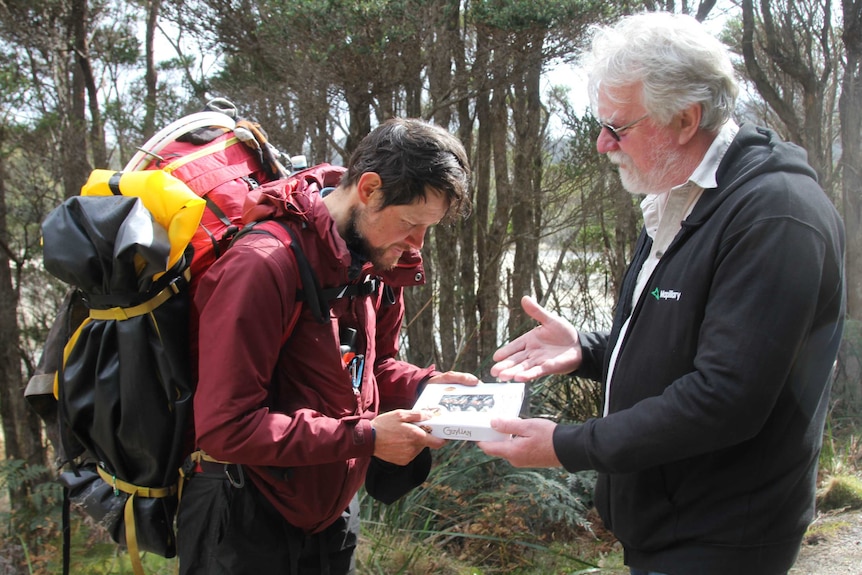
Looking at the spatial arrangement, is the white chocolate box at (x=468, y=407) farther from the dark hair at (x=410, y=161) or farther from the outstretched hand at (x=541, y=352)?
the dark hair at (x=410, y=161)

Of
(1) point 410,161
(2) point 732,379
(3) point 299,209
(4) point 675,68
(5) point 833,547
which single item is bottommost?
(5) point 833,547

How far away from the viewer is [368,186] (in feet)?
6.25

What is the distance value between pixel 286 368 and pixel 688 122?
1226mm

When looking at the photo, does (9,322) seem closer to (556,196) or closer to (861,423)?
(556,196)

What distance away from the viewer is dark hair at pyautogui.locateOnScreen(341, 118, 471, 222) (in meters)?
1.89

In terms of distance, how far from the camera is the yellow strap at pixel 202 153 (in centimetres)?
195

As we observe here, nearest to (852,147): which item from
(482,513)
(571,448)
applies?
(482,513)

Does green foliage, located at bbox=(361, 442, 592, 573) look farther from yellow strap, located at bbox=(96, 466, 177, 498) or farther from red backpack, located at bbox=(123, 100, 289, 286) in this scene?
red backpack, located at bbox=(123, 100, 289, 286)

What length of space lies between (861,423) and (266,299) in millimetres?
5932

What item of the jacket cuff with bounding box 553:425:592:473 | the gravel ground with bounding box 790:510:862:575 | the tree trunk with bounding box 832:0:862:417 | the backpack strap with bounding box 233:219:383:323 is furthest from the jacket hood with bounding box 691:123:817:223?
the tree trunk with bounding box 832:0:862:417

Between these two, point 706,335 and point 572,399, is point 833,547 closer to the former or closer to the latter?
point 572,399

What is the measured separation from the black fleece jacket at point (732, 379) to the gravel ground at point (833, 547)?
2342mm

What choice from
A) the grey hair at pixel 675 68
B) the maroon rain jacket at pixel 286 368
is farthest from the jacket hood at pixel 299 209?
the grey hair at pixel 675 68

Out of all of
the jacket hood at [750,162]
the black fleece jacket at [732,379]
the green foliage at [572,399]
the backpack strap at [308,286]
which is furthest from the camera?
the green foliage at [572,399]
